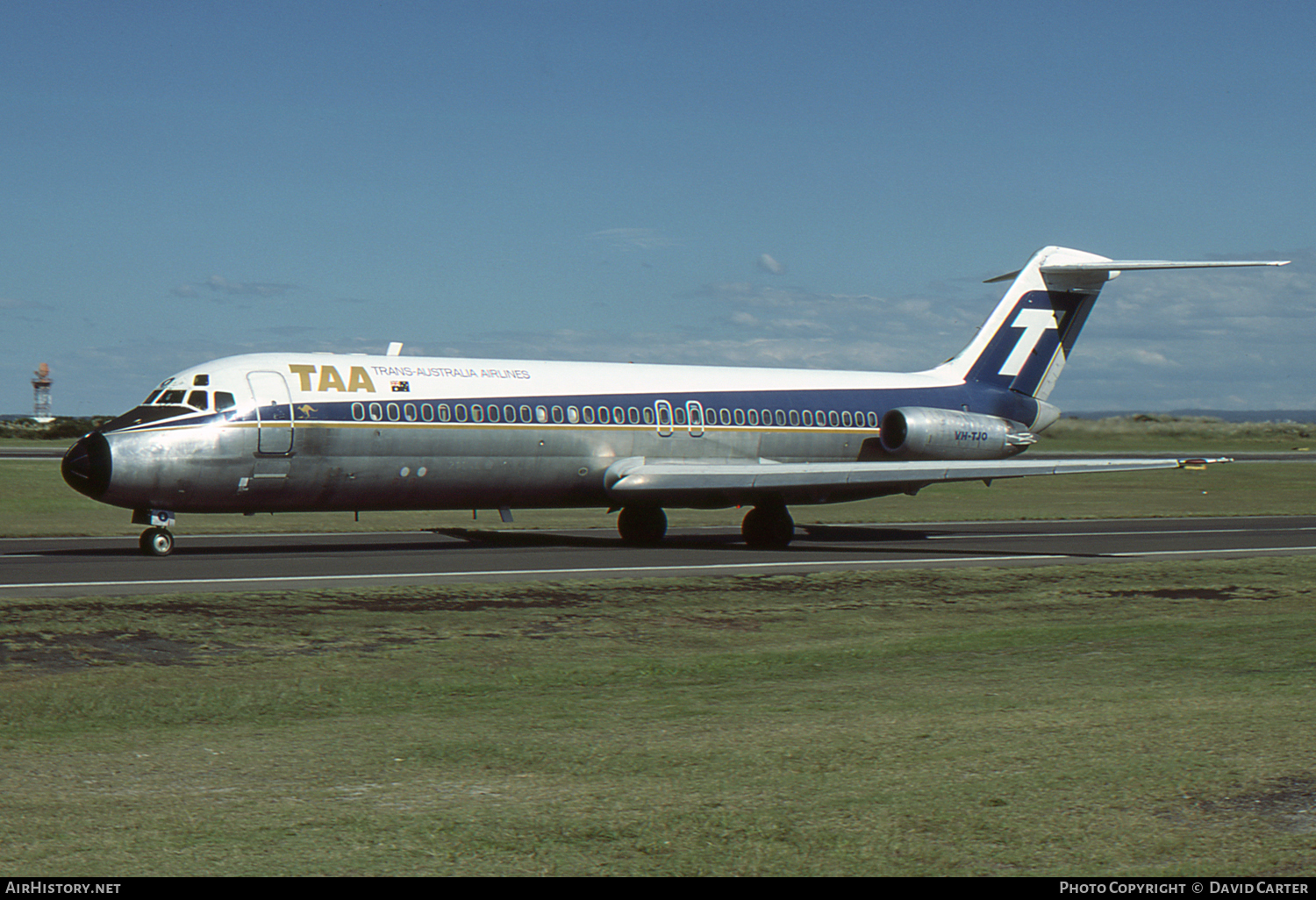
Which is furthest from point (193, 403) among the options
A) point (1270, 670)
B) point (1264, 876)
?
point (1264, 876)

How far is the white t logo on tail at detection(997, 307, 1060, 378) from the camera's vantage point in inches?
1476

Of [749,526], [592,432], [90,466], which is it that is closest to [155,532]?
[90,466]

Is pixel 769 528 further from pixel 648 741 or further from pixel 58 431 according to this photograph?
pixel 58 431

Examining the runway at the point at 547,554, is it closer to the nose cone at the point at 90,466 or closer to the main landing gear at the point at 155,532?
the main landing gear at the point at 155,532

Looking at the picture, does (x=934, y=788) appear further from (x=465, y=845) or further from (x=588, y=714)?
(x=588, y=714)

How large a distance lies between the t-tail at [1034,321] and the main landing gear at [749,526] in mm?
8440

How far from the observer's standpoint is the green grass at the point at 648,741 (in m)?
6.65

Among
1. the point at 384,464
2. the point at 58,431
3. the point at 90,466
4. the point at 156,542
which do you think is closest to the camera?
the point at 90,466

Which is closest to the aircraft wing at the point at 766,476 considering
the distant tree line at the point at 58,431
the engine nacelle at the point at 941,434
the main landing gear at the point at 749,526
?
the main landing gear at the point at 749,526

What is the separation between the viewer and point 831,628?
1652cm

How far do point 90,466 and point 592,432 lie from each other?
35.5 feet

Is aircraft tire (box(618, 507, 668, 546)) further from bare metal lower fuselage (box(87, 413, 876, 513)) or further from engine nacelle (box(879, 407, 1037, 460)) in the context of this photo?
engine nacelle (box(879, 407, 1037, 460))

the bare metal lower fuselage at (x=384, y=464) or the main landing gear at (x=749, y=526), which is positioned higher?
the bare metal lower fuselage at (x=384, y=464)

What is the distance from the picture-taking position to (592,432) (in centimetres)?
3025
